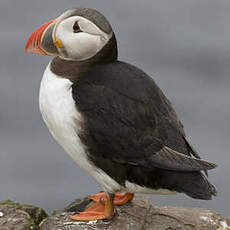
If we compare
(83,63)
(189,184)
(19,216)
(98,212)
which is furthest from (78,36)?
(19,216)

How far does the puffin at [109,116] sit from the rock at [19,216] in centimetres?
80

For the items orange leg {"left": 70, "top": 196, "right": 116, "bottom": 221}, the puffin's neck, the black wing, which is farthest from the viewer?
orange leg {"left": 70, "top": 196, "right": 116, "bottom": 221}

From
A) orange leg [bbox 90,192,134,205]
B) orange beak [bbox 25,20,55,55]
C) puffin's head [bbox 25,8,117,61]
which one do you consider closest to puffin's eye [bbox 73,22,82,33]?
puffin's head [bbox 25,8,117,61]

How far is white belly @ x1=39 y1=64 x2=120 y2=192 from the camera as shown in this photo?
271 inches

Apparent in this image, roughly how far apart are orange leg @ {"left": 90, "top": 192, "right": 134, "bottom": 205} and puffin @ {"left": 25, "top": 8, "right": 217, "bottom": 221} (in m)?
0.63

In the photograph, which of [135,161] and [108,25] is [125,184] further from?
[108,25]

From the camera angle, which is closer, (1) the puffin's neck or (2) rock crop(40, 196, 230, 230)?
(1) the puffin's neck

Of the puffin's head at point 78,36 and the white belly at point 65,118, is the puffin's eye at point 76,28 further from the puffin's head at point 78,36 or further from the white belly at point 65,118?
the white belly at point 65,118

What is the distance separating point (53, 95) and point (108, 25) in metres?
0.71

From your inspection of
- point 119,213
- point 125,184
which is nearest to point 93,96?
point 125,184

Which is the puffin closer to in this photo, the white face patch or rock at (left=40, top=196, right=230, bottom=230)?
the white face patch

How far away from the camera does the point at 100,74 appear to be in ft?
22.8

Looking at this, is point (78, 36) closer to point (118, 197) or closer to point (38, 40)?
point (38, 40)

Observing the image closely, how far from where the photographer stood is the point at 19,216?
24.7 feet
